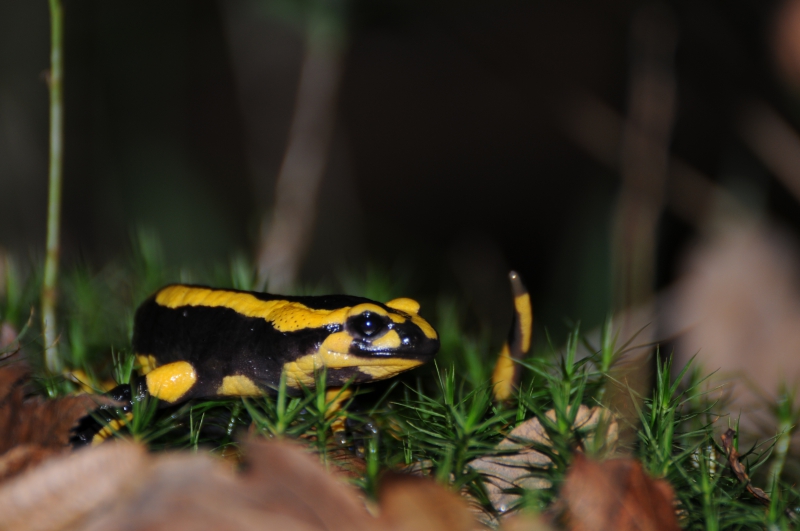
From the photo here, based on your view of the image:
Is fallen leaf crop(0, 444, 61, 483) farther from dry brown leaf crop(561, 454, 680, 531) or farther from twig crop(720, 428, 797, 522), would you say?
twig crop(720, 428, 797, 522)

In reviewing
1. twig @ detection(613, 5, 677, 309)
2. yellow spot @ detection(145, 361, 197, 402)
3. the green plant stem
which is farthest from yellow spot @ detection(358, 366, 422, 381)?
twig @ detection(613, 5, 677, 309)

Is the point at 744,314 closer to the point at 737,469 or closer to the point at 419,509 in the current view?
the point at 737,469

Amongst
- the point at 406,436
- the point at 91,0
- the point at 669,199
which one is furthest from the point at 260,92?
the point at 406,436

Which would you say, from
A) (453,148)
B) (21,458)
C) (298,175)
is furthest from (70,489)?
(453,148)

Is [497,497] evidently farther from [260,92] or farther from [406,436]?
[260,92]

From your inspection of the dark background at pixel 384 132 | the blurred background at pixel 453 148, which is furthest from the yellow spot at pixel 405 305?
the dark background at pixel 384 132

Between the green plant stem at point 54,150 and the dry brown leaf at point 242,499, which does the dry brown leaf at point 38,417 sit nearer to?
the green plant stem at point 54,150

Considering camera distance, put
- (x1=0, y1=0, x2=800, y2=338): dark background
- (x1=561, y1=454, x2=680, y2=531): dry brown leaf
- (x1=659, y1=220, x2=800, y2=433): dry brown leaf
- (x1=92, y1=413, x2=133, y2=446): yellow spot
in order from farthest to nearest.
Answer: (x1=0, y1=0, x2=800, y2=338): dark background
(x1=659, y1=220, x2=800, y2=433): dry brown leaf
(x1=92, y1=413, x2=133, y2=446): yellow spot
(x1=561, y1=454, x2=680, y2=531): dry brown leaf
